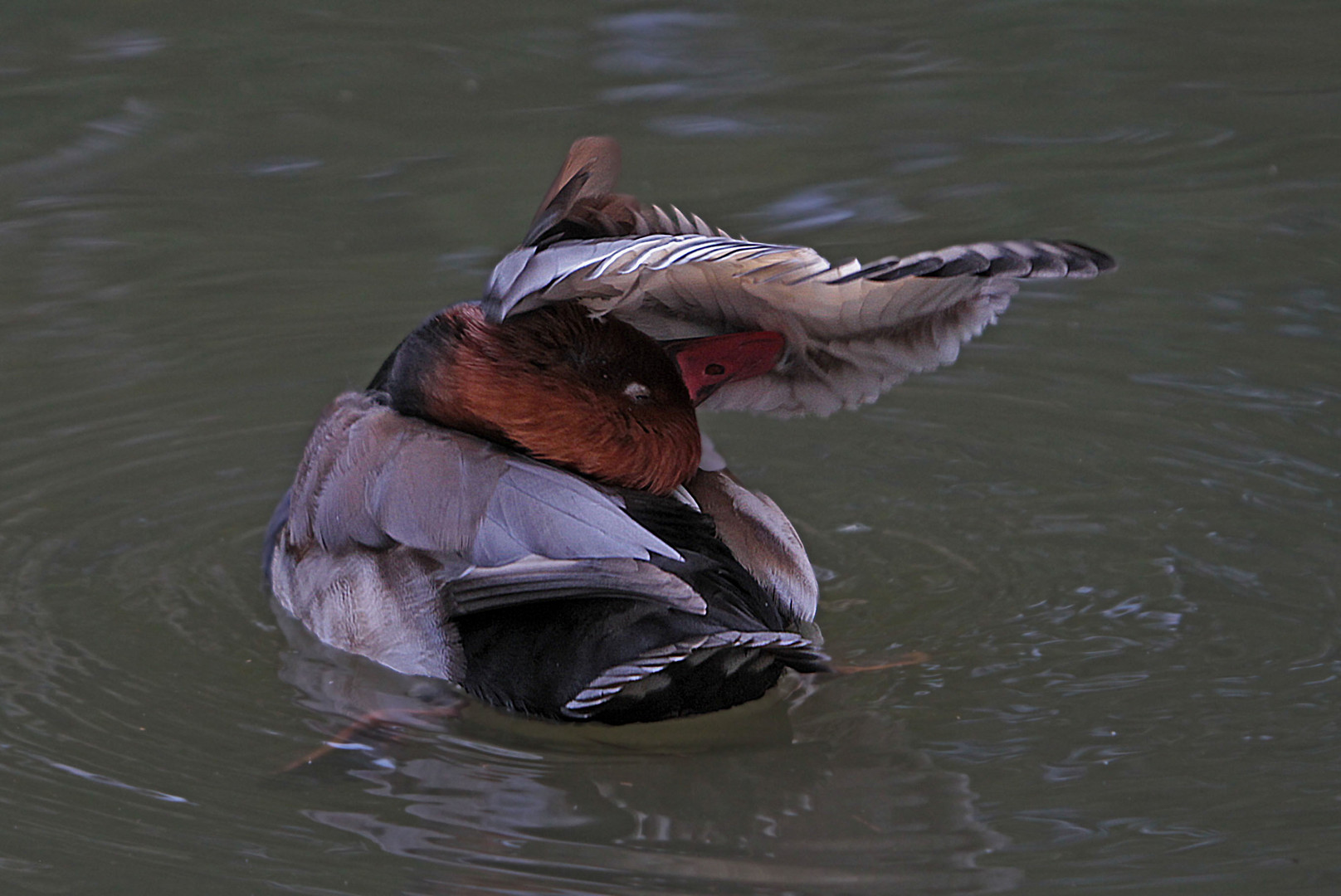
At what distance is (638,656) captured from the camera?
324cm

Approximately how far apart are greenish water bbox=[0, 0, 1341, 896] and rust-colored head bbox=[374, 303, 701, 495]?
567 millimetres

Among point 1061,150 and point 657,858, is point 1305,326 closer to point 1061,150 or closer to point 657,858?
point 1061,150

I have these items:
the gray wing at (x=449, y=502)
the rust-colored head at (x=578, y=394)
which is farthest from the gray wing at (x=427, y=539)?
the rust-colored head at (x=578, y=394)

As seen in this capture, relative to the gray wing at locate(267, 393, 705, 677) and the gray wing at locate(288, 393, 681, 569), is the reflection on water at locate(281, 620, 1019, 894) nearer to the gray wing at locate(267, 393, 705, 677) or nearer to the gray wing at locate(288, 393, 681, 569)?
the gray wing at locate(267, 393, 705, 677)

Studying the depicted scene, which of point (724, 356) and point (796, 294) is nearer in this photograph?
point (796, 294)

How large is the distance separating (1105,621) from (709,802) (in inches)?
44.3

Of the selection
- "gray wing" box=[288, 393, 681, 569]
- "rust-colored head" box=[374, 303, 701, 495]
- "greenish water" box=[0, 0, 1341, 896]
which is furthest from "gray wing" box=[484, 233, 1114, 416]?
"greenish water" box=[0, 0, 1341, 896]

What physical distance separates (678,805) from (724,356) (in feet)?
3.10

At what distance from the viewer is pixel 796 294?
335 cm

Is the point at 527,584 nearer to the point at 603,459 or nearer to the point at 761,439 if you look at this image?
the point at 603,459

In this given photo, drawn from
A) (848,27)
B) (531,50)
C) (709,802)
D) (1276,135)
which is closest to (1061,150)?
(1276,135)

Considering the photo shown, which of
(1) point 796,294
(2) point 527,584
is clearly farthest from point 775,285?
(2) point 527,584

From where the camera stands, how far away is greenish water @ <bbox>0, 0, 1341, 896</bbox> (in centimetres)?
324

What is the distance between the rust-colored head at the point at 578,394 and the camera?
3.61 meters
